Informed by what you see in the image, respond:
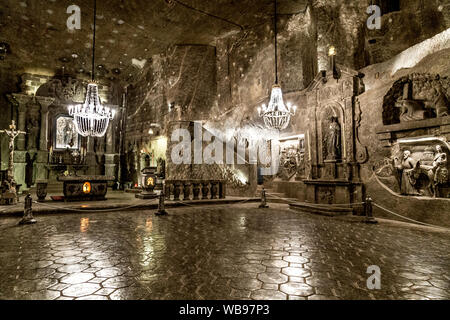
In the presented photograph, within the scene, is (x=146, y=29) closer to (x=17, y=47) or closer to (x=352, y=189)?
(x=17, y=47)

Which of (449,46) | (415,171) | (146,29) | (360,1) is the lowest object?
(415,171)

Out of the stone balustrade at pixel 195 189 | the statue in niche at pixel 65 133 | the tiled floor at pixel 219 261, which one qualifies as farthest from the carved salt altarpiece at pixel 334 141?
the statue in niche at pixel 65 133

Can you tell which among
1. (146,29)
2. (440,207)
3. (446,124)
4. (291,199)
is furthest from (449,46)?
(146,29)

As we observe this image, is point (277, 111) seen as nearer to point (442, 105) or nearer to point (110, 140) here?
point (442, 105)

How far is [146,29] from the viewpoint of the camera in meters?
13.0

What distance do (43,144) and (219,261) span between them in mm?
17262

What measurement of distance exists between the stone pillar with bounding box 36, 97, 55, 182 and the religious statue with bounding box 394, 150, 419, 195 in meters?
18.8

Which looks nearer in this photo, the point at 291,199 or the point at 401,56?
the point at 401,56

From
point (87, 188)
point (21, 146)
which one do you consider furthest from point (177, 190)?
point (21, 146)

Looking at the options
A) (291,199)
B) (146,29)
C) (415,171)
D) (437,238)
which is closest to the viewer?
(437,238)

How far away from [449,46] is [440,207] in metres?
4.08

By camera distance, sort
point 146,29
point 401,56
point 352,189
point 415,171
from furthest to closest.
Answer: point 146,29, point 352,189, point 401,56, point 415,171

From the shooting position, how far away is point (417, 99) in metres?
6.77

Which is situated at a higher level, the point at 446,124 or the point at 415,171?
the point at 446,124
